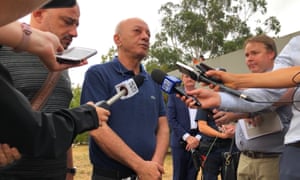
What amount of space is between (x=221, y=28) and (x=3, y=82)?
34.2 meters

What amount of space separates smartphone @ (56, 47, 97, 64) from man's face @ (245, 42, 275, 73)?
222 cm

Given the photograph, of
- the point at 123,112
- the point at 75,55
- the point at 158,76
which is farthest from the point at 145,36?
the point at 75,55

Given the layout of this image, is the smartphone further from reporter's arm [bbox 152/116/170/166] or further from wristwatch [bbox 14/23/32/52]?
reporter's arm [bbox 152/116/170/166]

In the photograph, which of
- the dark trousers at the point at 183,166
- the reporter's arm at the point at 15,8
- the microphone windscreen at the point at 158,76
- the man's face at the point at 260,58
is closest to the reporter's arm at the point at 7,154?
the reporter's arm at the point at 15,8

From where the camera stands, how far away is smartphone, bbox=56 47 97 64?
177 centimetres

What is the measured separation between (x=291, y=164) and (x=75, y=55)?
145 cm

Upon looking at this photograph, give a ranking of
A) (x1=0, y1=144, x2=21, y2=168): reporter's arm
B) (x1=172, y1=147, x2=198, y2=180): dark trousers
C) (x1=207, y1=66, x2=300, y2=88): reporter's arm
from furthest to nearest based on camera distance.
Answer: (x1=172, y1=147, x2=198, y2=180): dark trousers, (x1=207, y1=66, x2=300, y2=88): reporter's arm, (x1=0, y1=144, x2=21, y2=168): reporter's arm

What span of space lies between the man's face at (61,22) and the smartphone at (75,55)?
80cm

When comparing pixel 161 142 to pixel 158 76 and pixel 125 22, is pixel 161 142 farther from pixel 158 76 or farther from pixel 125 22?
pixel 125 22

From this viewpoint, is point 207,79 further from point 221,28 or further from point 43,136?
point 221,28

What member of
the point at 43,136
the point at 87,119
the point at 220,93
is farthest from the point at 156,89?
the point at 43,136

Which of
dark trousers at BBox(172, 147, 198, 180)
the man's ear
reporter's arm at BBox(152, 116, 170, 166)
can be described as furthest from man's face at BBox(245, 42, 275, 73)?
dark trousers at BBox(172, 147, 198, 180)

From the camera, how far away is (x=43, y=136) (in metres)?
1.48

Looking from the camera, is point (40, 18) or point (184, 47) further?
point (184, 47)
